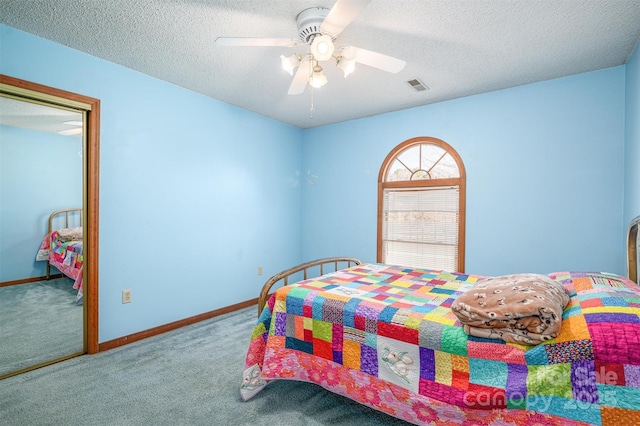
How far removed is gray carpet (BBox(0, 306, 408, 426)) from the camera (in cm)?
174

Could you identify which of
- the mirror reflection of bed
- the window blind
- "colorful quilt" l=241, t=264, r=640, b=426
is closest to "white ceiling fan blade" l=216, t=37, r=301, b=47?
"colorful quilt" l=241, t=264, r=640, b=426

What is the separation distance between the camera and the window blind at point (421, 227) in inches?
134

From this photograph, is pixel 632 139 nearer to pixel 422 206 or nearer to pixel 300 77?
pixel 422 206

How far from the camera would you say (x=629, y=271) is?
195 centimetres

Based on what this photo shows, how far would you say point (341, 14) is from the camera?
4.82 ft

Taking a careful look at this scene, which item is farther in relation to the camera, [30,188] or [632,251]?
[30,188]

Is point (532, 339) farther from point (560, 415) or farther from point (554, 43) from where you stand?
point (554, 43)

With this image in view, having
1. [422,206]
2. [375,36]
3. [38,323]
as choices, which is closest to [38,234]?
[38,323]

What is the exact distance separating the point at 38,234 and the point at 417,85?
3652 mm

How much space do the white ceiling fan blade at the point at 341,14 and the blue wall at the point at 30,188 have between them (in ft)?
7.64

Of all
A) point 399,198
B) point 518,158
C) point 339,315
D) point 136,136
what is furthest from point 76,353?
point 518,158

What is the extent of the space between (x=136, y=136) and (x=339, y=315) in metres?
2.44

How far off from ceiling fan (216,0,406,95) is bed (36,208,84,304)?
6.76ft

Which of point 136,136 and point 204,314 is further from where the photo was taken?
point 204,314
